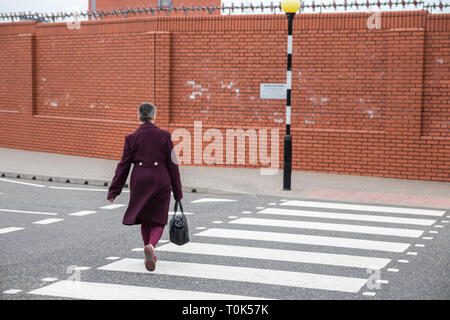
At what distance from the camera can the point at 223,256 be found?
27.5 ft

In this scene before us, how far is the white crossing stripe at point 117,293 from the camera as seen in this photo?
259 inches

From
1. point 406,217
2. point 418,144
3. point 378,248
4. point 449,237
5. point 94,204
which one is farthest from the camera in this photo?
point 418,144

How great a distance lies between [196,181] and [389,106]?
179 inches

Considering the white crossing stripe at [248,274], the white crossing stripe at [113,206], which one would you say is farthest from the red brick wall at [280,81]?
the white crossing stripe at [248,274]

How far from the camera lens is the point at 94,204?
1227 cm

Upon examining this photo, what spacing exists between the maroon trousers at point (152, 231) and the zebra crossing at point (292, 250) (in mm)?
309

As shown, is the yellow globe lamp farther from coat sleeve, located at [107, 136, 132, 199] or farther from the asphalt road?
coat sleeve, located at [107, 136, 132, 199]

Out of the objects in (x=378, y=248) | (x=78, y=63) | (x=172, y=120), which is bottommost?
(x=378, y=248)

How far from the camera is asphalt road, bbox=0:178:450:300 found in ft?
23.0

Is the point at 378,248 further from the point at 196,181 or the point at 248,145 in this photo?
the point at 248,145

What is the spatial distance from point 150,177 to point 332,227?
358 cm

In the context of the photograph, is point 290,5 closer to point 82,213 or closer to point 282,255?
point 82,213

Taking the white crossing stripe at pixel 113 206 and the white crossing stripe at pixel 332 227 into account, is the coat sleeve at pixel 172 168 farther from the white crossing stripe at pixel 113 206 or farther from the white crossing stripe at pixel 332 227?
the white crossing stripe at pixel 113 206

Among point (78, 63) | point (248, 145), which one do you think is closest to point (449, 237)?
point (248, 145)
